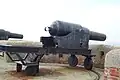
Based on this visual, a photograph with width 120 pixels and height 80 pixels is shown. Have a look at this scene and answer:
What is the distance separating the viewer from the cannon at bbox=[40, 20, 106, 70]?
853cm

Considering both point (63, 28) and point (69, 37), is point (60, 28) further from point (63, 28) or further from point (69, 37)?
point (69, 37)

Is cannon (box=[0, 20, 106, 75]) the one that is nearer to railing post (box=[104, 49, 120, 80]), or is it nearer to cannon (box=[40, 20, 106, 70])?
cannon (box=[40, 20, 106, 70])

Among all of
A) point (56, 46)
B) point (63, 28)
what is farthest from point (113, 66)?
point (63, 28)

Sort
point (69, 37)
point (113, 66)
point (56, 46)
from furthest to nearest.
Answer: point (69, 37), point (56, 46), point (113, 66)

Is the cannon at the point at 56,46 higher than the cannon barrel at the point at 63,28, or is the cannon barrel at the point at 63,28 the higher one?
the cannon barrel at the point at 63,28

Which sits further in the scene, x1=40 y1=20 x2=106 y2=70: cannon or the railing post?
x1=40 y1=20 x2=106 y2=70: cannon

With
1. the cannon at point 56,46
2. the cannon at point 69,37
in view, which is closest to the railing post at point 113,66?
the cannon at point 56,46

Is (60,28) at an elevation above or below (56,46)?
above

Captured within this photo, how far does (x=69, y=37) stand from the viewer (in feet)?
28.8

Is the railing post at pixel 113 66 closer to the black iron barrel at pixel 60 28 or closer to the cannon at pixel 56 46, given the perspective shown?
the cannon at pixel 56 46

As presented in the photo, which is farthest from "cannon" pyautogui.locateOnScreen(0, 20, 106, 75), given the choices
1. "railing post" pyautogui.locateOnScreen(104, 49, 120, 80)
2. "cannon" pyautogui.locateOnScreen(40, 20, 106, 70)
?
"railing post" pyautogui.locateOnScreen(104, 49, 120, 80)

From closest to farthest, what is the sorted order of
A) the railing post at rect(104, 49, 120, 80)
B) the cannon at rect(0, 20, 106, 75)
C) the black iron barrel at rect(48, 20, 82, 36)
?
the railing post at rect(104, 49, 120, 80) → the cannon at rect(0, 20, 106, 75) → the black iron barrel at rect(48, 20, 82, 36)

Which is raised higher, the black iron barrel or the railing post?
the black iron barrel

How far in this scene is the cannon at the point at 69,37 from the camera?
853 cm
